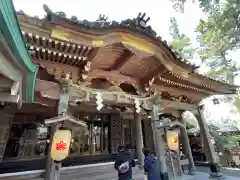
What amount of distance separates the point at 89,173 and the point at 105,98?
310cm

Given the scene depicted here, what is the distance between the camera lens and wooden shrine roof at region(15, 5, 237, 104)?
13.4 feet

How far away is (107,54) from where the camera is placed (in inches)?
212

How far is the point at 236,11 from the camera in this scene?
9344 millimetres

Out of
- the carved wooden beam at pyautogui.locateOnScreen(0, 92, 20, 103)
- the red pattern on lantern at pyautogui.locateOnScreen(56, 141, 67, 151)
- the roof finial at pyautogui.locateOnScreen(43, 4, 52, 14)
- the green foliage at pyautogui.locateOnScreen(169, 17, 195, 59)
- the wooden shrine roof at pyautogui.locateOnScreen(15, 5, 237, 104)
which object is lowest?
the red pattern on lantern at pyautogui.locateOnScreen(56, 141, 67, 151)

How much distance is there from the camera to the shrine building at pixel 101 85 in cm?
438

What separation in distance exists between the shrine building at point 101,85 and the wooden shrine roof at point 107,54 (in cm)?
2

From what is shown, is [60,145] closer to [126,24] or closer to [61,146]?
[61,146]

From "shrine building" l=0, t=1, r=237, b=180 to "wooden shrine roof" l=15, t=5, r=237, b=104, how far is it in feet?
0.06

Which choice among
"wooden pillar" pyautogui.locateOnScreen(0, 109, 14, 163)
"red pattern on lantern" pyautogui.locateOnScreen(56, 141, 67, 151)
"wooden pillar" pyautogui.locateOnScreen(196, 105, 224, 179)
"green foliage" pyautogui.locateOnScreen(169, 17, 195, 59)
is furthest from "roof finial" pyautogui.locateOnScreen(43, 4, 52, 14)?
"green foliage" pyautogui.locateOnScreen(169, 17, 195, 59)

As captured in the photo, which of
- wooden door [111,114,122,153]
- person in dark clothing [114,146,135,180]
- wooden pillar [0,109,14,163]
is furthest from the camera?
wooden door [111,114,122,153]

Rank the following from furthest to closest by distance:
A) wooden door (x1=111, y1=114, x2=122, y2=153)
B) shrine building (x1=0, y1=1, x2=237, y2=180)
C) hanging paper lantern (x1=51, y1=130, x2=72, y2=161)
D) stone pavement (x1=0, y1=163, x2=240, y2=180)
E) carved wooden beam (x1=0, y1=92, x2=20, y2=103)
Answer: wooden door (x1=111, y1=114, x2=122, y2=153) → stone pavement (x1=0, y1=163, x2=240, y2=180) → shrine building (x1=0, y1=1, x2=237, y2=180) → hanging paper lantern (x1=51, y1=130, x2=72, y2=161) → carved wooden beam (x1=0, y1=92, x2=20, y2=103)

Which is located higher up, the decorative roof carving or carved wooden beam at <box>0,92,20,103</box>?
the decorative roof carving

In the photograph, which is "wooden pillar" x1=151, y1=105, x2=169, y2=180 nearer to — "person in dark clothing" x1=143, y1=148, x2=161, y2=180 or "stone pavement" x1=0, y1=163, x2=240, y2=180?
"person in dark clothing" x1=143, y1=148, x2=161, y2=180

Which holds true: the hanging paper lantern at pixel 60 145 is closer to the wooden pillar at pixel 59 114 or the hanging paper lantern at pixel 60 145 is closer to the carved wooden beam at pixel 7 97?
the wooden pillar at pixel 59 114
